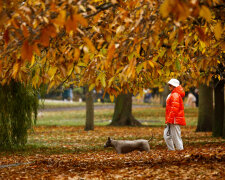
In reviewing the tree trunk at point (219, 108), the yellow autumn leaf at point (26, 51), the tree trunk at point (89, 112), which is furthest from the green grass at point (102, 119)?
the yellow autumn leaf at point (26, 51)

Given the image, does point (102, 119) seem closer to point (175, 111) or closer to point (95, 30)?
point (175, 111)

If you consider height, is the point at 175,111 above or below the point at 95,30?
below

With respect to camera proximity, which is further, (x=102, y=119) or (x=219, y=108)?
(x=102, y=119)

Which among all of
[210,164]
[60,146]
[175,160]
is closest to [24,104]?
[60,146]

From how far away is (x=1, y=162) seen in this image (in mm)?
9789

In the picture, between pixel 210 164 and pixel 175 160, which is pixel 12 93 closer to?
pixel 175 160

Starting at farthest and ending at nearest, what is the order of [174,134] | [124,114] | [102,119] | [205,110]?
[102,119], [124,114], [205,110], [174,134]

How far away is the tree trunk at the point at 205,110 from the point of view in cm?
1856

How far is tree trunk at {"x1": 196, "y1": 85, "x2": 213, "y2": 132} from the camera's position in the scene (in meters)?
18.6

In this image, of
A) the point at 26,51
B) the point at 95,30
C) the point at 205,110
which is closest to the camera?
the point at 26,51

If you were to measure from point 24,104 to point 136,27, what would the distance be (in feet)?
25.0

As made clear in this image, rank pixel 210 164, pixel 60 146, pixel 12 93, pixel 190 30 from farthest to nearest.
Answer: pixel 60 146, pixel 12 93, pixel 210 164, pixel 190 30

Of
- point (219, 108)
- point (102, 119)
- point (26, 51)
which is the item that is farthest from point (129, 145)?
point (102, 119)

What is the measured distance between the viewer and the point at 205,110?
18.6 meters
